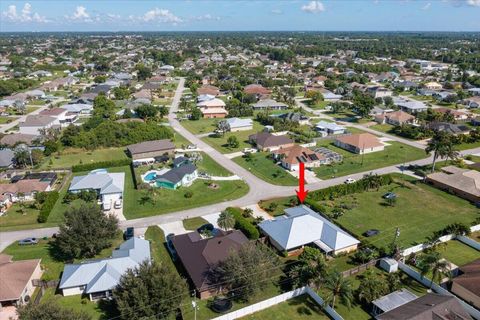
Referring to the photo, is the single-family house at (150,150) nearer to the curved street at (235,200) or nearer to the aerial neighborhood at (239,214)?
the aerial neighborhood at (239,214)

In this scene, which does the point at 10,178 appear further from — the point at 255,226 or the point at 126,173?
the point at 255,226

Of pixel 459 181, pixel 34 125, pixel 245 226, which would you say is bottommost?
pixel 245 226

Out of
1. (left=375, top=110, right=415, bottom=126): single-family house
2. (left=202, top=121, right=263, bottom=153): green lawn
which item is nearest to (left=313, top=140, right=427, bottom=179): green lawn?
(left=375, top=110, right=415, bottom=126): single-family house

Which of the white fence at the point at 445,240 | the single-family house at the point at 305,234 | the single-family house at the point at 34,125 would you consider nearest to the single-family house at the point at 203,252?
the single-family house at the point at 305,234

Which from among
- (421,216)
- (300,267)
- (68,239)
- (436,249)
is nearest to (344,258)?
(300,267)

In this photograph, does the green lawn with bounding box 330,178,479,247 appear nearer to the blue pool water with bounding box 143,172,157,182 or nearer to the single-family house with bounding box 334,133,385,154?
the single-family house with bounding box 334,133,385,154

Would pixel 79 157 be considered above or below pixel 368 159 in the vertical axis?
below

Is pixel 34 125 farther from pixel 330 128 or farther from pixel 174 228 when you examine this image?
pixel 330 128

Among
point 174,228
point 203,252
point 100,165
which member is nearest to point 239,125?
point 100,165
